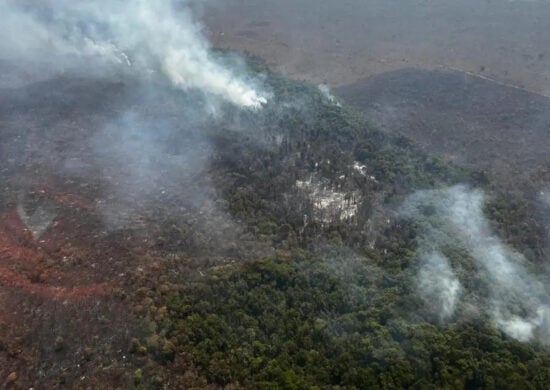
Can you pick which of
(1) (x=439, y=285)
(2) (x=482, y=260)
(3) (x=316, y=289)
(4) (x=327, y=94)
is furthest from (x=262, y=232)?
(4) (x=327, y=94)

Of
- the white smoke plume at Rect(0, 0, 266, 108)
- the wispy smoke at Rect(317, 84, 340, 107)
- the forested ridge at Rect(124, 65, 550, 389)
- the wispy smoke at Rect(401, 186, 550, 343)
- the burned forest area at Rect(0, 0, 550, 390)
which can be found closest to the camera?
the forested ridge at Rect(124, 65, 550, 389)

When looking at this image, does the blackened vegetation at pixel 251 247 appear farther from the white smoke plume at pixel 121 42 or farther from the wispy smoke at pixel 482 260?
the white smoke plume at pixel 121 42

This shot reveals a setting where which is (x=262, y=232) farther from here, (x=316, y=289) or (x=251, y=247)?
(x=316, y=289)

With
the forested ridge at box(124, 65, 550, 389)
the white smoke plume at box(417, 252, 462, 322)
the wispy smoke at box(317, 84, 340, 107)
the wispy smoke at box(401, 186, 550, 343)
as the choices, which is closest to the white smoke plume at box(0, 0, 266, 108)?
the wispy smoke at box(317, 84, 340, 107)

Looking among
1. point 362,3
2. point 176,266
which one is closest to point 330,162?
point 176,266

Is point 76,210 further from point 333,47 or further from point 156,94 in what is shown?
point 333,47

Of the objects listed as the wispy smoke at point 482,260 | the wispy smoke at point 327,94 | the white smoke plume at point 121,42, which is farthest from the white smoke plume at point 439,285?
Answer: the white smoke plume at point 121,42

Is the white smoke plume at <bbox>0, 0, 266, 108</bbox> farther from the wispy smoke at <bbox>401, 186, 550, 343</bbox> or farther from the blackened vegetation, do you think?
the wispy smoke at <bbox>401, 186, 550, 343</bbox>
